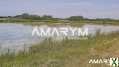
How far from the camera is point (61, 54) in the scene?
1258 cm

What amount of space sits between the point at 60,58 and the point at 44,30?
6240mm

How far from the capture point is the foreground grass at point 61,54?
37.1 feet

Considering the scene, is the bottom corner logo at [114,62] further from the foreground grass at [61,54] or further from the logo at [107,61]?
the foreground grass at [61,54]

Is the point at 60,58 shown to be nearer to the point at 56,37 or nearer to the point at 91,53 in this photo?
the point at 91,53

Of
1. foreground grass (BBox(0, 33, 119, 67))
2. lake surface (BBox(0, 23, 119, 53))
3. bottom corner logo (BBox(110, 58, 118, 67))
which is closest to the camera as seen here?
bottom corner logo (BBox(110, 58, 118, 67))

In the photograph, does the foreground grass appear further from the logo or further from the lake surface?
the lake surface

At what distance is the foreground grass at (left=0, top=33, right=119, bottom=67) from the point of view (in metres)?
11.3

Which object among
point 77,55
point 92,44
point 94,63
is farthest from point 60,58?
point 92,44

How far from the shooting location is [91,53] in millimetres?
12375

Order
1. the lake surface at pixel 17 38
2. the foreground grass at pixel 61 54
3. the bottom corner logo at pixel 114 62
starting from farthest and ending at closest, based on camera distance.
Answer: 1. the lake surface at pixel 17 38
2. the foreground grass at pixel 61 54
3. the bottom corner logo at pixel 114 62

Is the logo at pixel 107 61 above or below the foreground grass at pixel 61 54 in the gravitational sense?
above

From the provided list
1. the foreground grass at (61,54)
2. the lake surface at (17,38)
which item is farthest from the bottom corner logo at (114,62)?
the lake surface at (17,38)

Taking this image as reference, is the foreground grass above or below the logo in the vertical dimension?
below

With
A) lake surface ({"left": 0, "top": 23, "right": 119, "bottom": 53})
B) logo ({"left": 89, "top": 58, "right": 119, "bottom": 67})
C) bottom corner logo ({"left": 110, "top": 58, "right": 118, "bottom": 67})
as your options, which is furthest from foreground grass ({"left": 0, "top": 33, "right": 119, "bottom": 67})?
lake surface ({"left": 0, "top": 23, "right": 119, "bottom": 53})
